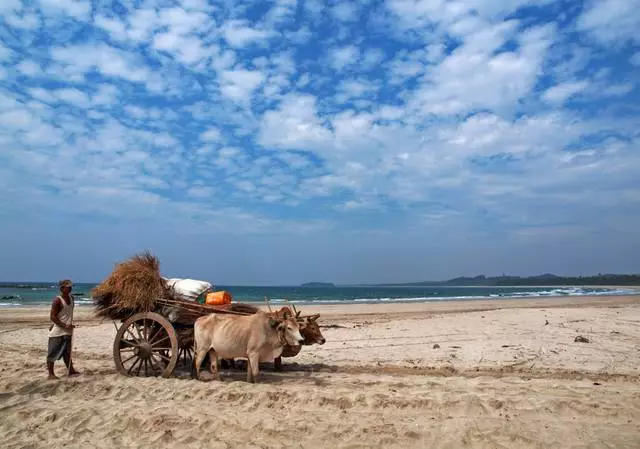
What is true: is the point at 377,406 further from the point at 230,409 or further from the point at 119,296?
the point at 119,296

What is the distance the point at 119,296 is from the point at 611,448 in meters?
7.95

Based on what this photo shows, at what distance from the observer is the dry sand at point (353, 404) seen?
562 centimetres

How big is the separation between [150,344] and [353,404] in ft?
13.5

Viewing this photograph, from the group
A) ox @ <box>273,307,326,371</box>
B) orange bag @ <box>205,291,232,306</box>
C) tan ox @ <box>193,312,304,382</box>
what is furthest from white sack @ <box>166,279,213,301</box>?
ox @ <box>273,307,326,371</box>

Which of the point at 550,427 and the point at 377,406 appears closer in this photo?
the point at 550,427

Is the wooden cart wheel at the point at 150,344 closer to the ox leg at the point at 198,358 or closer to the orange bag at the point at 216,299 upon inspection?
the ox leg at the point at 198,358

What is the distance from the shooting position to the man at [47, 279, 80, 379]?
8.36 m

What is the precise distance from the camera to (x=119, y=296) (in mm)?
8672

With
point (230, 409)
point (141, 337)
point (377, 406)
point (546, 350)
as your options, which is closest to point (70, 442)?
point (230, 409)

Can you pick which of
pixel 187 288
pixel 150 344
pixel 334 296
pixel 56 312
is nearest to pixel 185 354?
pixel 150 344

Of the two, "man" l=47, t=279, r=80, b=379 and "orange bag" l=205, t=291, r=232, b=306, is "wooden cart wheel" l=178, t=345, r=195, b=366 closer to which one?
"orange bag" l=205, t=291, r=232, b=306

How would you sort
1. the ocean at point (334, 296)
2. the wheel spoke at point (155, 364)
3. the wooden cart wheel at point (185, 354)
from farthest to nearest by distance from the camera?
the ocean at point (334, 296), the wooden cart wheel at point (185, 354), the wheel spoke at point (155, 364)

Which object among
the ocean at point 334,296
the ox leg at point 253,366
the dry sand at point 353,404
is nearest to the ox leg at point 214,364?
the dry sand at point 353,404

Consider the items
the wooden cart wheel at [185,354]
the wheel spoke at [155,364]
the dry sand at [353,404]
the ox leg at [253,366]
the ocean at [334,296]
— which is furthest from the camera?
the ocean at [334,296]
